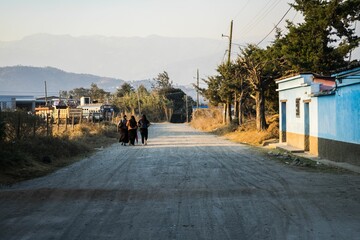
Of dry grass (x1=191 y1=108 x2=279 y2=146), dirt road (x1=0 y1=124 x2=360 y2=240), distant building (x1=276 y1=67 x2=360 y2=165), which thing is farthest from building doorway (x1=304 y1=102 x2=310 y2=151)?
dirt road (x1=0 y1=124 x2=360 y2=240)

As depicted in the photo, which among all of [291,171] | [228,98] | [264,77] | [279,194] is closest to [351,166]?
[291,171]

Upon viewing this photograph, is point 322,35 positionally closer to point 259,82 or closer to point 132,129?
point 259,82

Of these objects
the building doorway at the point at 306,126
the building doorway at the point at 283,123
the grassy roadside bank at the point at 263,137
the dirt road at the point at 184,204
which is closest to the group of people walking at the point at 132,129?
the grassy roadside bank at the point at 263,137

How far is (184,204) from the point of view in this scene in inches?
385

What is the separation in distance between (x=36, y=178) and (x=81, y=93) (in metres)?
135

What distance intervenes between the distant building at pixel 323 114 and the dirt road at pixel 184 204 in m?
2.76

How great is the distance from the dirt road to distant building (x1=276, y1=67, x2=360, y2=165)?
276 cm

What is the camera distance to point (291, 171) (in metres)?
15.2

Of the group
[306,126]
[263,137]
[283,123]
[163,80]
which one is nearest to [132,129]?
[263,137]

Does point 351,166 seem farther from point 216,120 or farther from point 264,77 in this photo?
point 216,120

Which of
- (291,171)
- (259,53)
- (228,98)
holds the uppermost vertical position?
(259,53)

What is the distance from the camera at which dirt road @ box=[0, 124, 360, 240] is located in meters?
7.54

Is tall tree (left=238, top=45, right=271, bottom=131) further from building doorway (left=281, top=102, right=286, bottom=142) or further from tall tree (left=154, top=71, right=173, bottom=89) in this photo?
tall tree (left=154, top=71, right=173, bottom=89)

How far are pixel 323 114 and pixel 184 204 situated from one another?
11685mm
